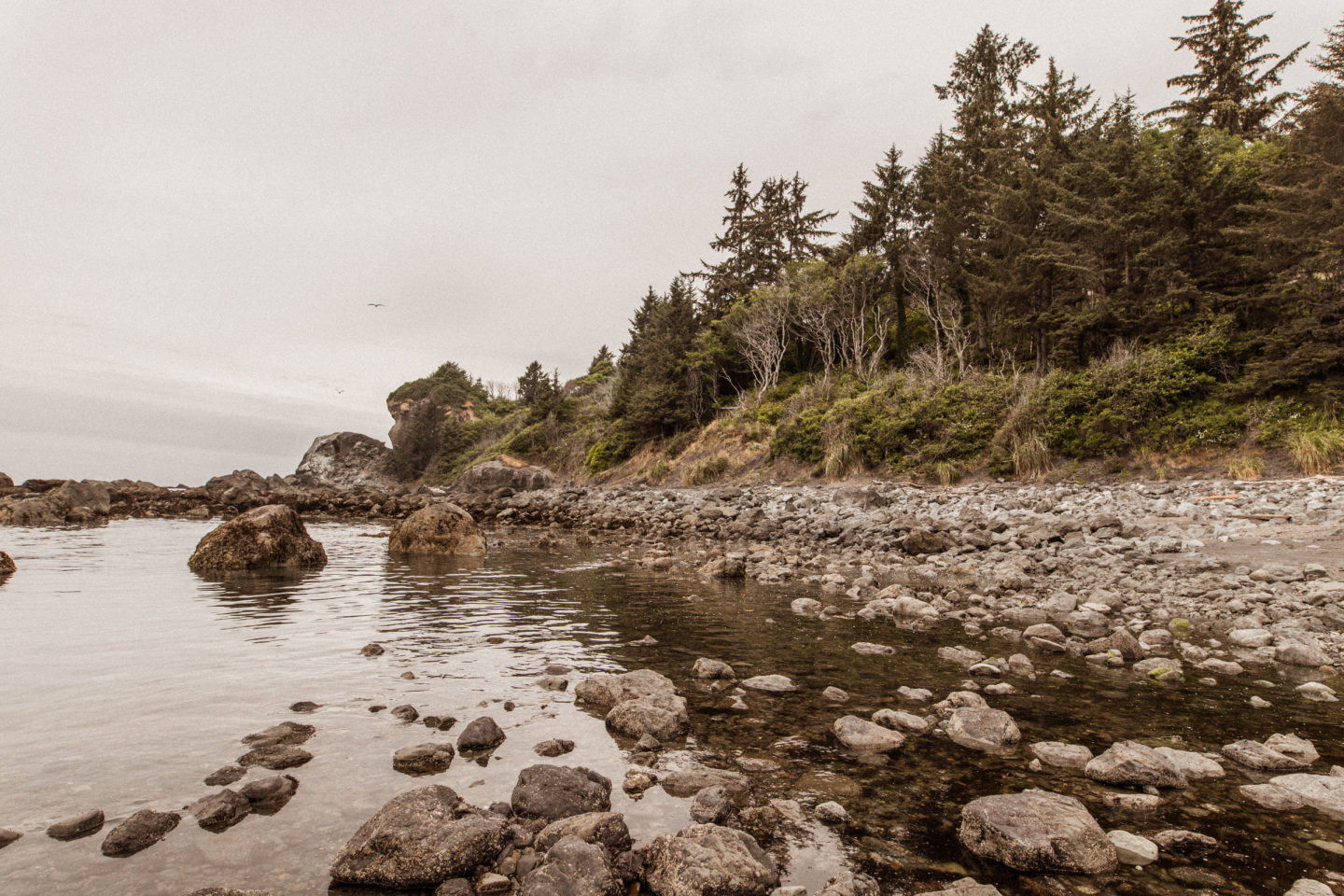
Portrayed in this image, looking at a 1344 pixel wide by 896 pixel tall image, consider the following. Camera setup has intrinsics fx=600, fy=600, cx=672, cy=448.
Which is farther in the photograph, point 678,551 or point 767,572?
point 678,551

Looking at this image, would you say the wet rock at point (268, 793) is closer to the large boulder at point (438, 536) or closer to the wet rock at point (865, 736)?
the wet rock at point (865, 736)

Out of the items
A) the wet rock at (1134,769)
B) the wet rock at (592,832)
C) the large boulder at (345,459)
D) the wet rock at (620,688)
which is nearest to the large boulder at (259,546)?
the wet rock at (620,688)

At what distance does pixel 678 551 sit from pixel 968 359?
22.8 m

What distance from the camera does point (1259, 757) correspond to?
11.6 feet

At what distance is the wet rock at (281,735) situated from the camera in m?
3.88

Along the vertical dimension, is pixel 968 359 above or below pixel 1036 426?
above

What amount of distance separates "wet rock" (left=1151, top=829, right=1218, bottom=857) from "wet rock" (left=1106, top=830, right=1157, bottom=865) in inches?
2.2

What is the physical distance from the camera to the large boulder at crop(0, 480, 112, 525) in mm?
23797

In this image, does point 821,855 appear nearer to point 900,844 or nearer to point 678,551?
point 900,844

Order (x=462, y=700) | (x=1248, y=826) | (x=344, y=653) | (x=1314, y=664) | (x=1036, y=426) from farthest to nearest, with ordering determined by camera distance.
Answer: (x=1036, y=426) < (x=344, y=653) < (x=1314, y=664) < (x=462, y=700) < (x=1248, y=826)

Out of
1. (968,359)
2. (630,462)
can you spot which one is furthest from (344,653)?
(630,462)

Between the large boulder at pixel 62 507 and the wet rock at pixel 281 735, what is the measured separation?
29435 millimetres

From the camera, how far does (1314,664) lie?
554 centimetres

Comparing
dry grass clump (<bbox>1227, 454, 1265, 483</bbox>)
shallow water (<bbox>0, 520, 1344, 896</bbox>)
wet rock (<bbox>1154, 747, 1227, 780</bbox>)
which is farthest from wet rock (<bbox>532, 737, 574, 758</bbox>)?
dry grass clump (<bbox>1227, 454, 1265, 483</bbox>)
